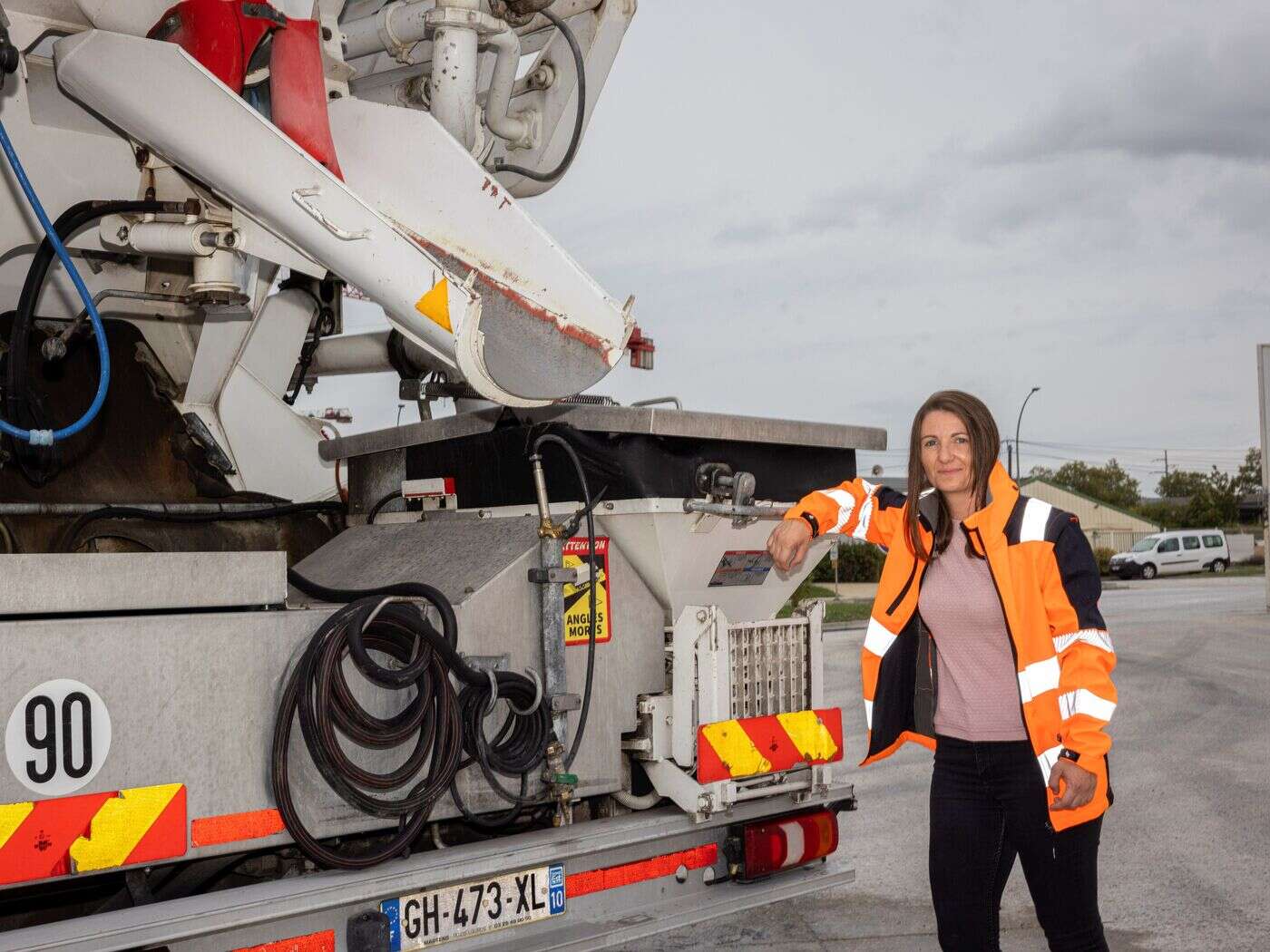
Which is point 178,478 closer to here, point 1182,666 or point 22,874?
point 22,874

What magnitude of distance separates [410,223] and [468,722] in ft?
4.11

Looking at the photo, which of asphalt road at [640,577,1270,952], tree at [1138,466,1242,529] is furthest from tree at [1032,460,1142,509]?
asphalt road at [640,577,1270,952]

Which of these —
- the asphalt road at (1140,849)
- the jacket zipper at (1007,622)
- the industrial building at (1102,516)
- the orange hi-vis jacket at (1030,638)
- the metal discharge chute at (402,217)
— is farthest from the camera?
the industrial building at (1102,516)

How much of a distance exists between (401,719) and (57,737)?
Answer: 768mm

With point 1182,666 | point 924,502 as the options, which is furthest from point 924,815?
point 1182,666

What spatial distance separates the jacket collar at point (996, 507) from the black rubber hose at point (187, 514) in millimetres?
2055

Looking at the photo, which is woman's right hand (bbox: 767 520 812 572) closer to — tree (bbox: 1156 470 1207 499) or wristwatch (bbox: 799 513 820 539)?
wristwatch (bbox: 799 513 820 539)

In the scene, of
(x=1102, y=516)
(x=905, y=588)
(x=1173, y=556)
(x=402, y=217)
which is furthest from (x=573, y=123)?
(x=1102, y=516)

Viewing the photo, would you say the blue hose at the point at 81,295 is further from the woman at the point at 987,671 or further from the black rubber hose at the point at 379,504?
the woman at the point at 987,671

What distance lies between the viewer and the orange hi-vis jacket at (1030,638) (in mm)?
3074

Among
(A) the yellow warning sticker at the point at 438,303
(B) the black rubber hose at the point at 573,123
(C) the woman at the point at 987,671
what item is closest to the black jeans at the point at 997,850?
(C) the woman at the point at 987,671

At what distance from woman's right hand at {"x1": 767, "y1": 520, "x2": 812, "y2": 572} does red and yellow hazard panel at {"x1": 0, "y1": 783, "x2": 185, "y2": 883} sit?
4.87ft

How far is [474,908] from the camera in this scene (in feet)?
10.6

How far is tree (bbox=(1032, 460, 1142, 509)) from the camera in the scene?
236ft
